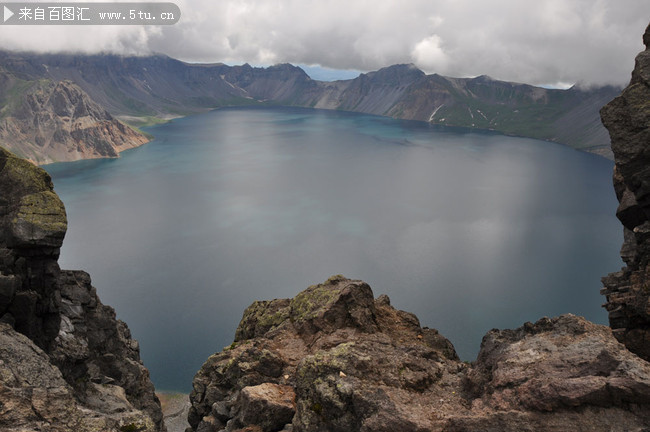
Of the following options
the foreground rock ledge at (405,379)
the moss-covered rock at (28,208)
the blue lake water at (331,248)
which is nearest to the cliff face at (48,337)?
the moss-covered rock at (28,208)

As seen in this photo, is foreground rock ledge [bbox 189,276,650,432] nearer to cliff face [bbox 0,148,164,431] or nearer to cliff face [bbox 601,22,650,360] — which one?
cliff face [bbox 601,22,650,360]

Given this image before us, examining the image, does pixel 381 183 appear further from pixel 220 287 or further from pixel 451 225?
pixel 220 287

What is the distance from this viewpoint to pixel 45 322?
2345 cm

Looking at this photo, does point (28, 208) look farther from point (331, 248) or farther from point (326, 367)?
point (331, 248)

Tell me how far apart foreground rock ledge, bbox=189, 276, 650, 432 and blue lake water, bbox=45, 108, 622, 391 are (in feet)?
126

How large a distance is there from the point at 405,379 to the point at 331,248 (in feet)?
260

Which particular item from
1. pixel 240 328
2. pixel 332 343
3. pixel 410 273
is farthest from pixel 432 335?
pixel 410 273

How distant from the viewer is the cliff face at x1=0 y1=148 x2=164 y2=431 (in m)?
16.8

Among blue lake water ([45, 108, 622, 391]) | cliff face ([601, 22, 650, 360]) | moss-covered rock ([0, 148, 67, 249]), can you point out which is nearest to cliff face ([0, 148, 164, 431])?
moss-covered rock ([0, 148, 67, 249])

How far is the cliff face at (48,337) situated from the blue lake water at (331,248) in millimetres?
30214

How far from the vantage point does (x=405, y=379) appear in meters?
18.0

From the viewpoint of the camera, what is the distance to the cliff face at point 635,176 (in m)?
18.2

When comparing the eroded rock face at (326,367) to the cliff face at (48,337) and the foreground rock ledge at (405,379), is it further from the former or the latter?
the cliff face at (48,337)

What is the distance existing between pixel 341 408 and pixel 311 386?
1.87m
